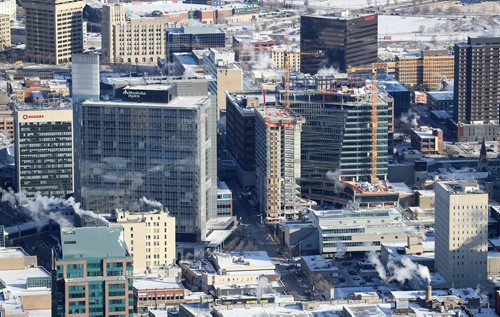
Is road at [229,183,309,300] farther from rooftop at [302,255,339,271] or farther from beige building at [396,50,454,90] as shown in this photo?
beige building at [396,50,454,90]

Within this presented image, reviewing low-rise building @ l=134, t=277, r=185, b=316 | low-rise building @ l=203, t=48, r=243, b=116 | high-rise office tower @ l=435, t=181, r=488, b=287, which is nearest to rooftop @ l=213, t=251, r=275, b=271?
low-rise building @ l=134, t=277, r=185, b=316

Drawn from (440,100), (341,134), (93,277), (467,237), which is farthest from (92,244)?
(440,100)

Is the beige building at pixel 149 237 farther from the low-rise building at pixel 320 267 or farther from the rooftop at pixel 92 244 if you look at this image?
the rooftop at pixel 92 244

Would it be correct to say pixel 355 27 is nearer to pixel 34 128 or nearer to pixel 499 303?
pixel 34 128

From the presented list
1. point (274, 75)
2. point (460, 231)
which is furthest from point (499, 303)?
point (274, 75)

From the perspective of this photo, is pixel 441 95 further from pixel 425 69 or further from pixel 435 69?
pixel 435 69

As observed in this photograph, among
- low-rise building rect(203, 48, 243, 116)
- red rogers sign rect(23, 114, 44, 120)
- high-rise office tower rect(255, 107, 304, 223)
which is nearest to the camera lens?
red rogers sign rect(23, 114, 44, 120)
